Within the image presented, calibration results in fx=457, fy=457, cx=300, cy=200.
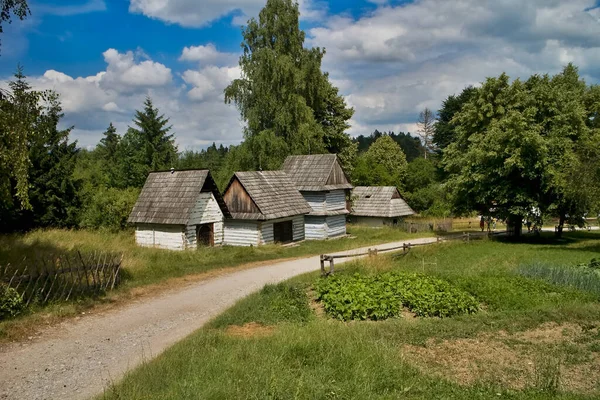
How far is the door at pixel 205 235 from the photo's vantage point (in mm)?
28781

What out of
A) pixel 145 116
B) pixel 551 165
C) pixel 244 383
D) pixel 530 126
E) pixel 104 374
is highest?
pixel 145 116

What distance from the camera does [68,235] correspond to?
82.6 feet

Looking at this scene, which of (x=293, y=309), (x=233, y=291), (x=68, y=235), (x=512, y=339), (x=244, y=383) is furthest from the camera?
(x=68, y=235)

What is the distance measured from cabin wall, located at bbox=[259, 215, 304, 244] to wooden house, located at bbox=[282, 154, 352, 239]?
2.74 feet

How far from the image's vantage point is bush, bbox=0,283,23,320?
1269cm

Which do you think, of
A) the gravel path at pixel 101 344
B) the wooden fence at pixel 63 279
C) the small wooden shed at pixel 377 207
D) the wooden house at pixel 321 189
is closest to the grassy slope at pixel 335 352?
the gravel path at pixel 101 344

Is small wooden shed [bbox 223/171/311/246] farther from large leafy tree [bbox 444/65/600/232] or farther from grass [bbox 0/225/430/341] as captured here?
large leafy tree [bbox 444/65/600/232]

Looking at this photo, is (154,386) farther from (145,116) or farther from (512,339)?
(145,116)

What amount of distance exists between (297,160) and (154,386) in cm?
3087

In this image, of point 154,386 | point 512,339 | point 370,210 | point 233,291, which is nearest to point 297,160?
point 370,210

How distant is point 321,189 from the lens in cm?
3500

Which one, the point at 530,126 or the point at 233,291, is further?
the point at 530,126

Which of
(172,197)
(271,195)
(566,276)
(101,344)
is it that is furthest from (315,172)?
(101,344)

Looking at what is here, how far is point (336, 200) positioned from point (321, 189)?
261cm
